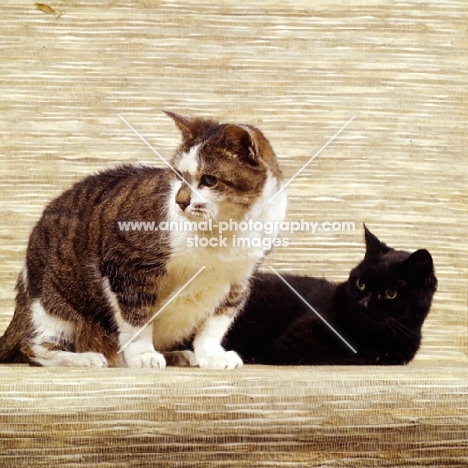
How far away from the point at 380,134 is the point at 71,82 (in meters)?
0.94

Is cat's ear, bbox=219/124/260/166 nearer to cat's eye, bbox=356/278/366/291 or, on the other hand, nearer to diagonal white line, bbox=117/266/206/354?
diagonal white line, bbox=117/266/206/354

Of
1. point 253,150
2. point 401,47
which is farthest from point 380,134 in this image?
point 253,150

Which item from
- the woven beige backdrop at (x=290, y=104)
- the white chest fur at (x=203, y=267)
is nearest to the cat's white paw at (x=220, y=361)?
the white chest fur at (x=203, y=267)

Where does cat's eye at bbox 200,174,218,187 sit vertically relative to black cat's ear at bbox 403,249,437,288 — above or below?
above

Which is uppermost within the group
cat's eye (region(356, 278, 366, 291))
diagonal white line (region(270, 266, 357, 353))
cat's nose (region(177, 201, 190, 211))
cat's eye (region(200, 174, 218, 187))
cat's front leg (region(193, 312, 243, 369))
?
cat's eye (region(200, 174, 218, 187))

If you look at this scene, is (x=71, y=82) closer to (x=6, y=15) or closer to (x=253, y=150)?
(x=6, y=15)

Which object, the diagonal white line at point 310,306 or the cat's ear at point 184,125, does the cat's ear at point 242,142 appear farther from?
the diagonal white line at point 310,306

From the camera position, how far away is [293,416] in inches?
48.1

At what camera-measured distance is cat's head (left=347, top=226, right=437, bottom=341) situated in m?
1.79

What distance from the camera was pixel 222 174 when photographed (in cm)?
154

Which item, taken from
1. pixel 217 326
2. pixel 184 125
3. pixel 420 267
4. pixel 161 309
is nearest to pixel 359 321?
pixel 420 267

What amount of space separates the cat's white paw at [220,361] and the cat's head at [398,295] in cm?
36

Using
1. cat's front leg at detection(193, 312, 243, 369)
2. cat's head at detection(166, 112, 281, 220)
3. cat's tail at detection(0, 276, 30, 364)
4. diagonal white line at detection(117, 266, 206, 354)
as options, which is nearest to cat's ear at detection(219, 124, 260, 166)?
cat's head at detection(166, 112, 281, 220)

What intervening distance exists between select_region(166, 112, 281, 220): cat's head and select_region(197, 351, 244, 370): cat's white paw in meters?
0.31
